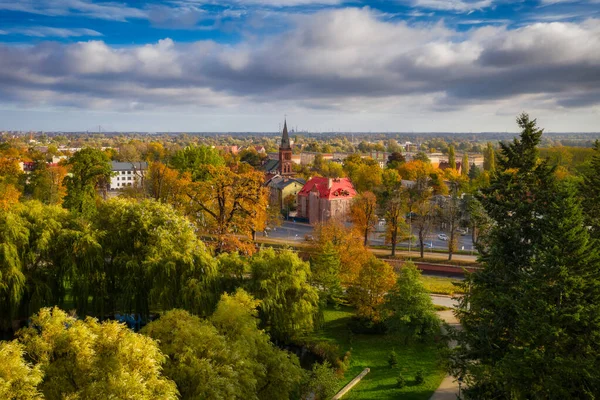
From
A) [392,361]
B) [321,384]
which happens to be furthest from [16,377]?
[392,361]

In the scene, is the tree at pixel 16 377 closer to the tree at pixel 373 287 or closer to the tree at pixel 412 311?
the tree at pixel 412 311

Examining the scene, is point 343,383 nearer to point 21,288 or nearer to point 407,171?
point 21,288

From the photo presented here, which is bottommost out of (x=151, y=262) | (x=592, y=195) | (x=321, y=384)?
(x=321, y=384)

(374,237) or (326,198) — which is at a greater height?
(326,198)

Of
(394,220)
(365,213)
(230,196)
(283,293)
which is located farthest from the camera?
(365,213)

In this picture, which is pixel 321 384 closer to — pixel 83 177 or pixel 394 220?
pixel 394 220

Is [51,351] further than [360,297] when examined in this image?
No

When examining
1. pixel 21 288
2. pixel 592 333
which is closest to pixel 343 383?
pixel 592 333
